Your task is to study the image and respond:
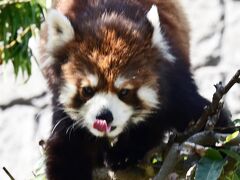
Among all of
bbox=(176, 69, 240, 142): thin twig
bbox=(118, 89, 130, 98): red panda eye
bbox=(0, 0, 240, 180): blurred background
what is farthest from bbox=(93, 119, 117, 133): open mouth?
bbox=(0, 0, 240, 180): blurred background

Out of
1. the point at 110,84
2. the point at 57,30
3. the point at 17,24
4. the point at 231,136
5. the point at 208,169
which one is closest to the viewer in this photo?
the point at 208,169

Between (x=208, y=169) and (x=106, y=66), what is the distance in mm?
903

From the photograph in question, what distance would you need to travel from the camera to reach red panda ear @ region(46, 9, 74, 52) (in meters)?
3.24

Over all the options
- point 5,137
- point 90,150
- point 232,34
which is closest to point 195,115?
point 90,150

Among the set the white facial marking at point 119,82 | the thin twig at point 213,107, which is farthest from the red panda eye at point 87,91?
the thin twig at point 213,107

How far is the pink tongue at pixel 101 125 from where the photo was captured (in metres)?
3.06

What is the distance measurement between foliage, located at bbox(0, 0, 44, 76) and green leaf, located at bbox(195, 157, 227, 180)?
0.86 metres

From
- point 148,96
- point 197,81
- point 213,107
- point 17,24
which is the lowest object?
point 197,81

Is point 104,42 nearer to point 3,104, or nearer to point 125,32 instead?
point 125,32

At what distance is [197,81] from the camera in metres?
6.21

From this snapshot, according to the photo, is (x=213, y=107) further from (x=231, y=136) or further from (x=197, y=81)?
(x=197, y=81)

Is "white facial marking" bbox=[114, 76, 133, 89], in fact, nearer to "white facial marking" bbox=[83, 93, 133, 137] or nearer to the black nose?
"white facial marking" bbox=[83, 93, 133, 137]

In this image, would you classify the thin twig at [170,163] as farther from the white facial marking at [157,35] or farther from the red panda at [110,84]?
the white facial marking at [157,35]

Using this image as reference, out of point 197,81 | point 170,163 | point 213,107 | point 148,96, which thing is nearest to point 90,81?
point 148,96
